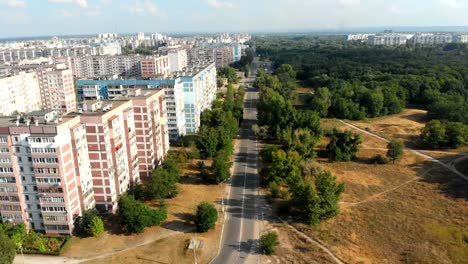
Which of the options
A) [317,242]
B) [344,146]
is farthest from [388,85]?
[317,242]

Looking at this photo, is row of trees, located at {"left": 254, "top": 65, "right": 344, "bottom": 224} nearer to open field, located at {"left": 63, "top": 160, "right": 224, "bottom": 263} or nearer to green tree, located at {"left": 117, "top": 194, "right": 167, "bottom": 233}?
open field, located at {"left": 63, "top": 160, "right": 224, "bottom": 263}

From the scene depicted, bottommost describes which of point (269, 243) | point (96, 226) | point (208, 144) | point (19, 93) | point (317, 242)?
point (317, 242)

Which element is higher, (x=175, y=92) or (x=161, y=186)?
(x=175, y=92)

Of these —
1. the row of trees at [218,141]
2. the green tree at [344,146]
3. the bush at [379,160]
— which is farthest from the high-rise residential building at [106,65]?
the bush at [379,160]

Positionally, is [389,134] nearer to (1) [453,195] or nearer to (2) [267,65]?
(1) [453,195]

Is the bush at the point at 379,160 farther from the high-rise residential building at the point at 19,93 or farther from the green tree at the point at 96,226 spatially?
the high-rise residential building at the point at 19,93

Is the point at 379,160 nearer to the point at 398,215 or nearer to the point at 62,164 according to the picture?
the point at 398,215
